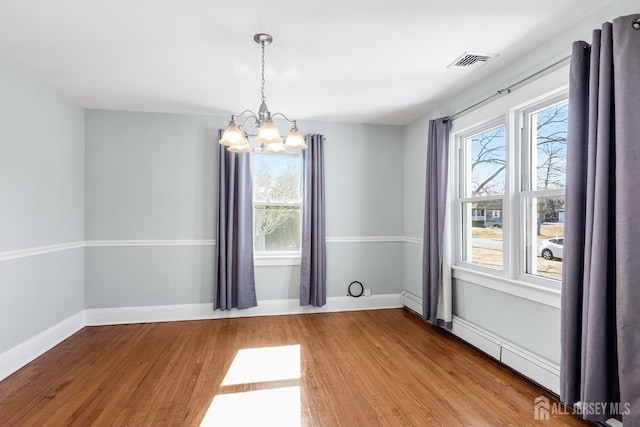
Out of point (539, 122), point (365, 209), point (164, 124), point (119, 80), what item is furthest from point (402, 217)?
point (119, 80)

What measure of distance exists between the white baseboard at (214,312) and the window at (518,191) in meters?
1.44

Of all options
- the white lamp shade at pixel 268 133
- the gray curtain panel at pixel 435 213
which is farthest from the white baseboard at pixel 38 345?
the gray curtain panel at pixel 435 213

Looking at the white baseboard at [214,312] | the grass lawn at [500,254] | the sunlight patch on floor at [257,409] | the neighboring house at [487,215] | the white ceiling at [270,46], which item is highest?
the white ceiling at [270,46]

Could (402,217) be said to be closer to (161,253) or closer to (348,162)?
(348,162)

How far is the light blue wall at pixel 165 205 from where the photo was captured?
380cm

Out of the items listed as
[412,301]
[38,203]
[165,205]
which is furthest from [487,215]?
[38,203]

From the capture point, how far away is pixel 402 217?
456 cm

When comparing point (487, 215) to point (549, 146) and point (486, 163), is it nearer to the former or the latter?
point (486, 163)

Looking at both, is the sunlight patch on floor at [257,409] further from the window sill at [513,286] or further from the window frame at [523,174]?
the window frame at [523,174]

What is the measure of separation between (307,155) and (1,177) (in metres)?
2.86

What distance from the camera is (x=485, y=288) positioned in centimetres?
298

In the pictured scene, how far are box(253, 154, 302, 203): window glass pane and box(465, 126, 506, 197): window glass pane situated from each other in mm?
2045

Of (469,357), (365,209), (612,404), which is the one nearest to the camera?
(612,404)

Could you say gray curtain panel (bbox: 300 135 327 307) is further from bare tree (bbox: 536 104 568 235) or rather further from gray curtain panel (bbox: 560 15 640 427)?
gray curtain panel (bbox: 560 15 640 427)
